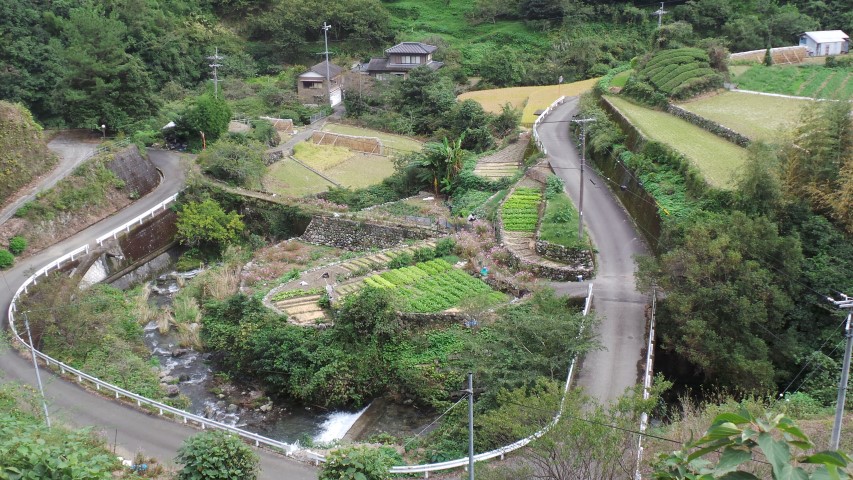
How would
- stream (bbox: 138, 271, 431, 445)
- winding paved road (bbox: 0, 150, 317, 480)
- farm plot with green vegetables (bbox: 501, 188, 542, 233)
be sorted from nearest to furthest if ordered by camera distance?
winding paved road (bbox: 0, 150, 317, 480) < stream (bbox: 138, 271, 431, 445) < farm plot with green vegetables (bbox: 501, 188, 542, 233)

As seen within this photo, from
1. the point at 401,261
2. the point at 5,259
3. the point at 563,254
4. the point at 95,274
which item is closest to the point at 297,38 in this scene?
the point at 95,274

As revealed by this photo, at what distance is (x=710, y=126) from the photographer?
30.8 meters

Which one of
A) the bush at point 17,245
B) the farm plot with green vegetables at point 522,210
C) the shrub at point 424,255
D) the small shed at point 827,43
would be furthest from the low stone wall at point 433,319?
the small shed at point 827,43

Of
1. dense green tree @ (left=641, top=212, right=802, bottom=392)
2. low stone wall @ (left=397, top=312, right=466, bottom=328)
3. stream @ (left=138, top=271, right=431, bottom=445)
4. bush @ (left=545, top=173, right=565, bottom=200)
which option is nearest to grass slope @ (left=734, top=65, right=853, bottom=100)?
bush @ (left=545, top=173, right=565, bottom=200)

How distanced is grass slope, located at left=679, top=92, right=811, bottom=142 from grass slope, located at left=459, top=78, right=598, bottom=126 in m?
10.1

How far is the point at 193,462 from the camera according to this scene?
539 inches

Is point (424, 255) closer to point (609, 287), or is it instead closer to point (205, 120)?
point (609, 287)

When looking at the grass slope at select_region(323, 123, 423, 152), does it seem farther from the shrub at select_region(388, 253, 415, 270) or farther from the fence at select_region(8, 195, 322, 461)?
the fence at select_region(8, 195, 322, 461)

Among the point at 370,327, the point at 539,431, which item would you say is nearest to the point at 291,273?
the point at 370,327

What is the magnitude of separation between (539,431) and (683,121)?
75.1 feet

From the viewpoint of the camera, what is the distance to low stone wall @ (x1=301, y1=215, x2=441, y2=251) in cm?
2919

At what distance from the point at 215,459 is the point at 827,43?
45295 mm

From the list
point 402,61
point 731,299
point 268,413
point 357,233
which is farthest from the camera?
point 402,61

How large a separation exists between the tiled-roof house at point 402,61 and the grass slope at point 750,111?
24412 mm
